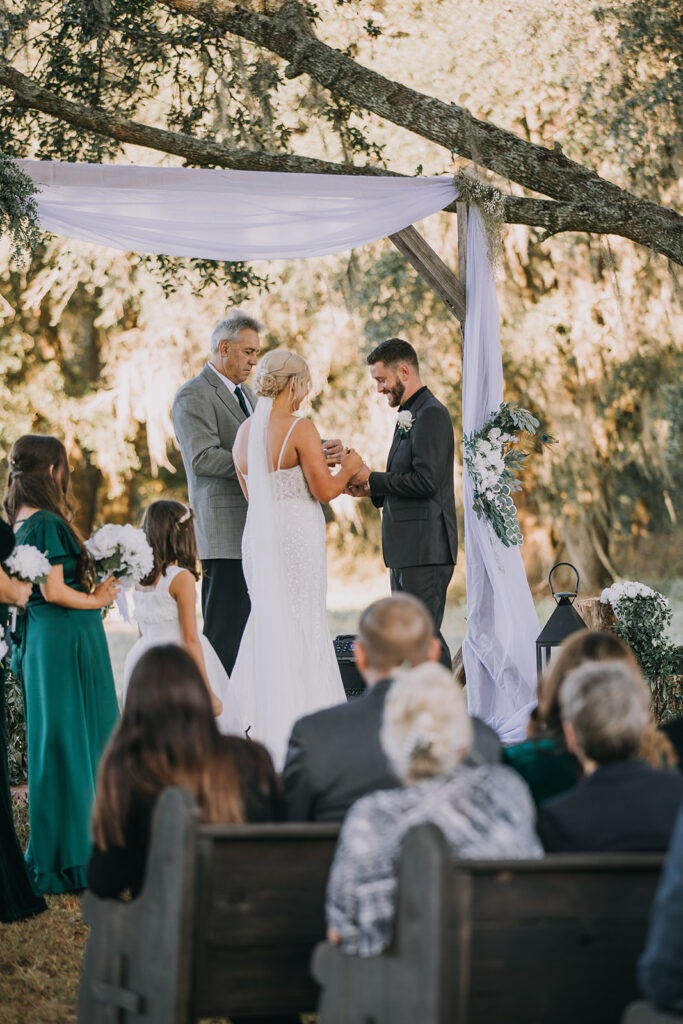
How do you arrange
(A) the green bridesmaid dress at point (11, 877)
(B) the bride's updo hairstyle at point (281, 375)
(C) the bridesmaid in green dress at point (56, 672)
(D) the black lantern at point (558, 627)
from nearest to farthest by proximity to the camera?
(A) the green bridesmaid dress at point (11, 877), (C) the bridesmaid in green dress at point (56, 672), (B) the bride's updo hairstyle at point (281, 375), (D) the black lantern at point (558, 627)

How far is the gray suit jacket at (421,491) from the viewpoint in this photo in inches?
234

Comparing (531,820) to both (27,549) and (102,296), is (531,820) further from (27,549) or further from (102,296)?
(102,296)

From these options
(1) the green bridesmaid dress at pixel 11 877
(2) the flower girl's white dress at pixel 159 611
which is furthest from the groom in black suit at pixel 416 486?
(1) the green bridesmaid dress at pixel 11 877

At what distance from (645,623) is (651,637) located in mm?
88

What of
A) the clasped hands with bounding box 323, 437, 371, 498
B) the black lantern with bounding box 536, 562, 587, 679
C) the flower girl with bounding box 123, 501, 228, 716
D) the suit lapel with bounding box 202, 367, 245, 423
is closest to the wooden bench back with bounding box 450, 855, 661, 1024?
the flower girl with bounding box 123, 501, 228, 716

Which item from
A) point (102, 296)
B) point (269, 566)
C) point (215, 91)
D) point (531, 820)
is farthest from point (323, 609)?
point (102, 296)

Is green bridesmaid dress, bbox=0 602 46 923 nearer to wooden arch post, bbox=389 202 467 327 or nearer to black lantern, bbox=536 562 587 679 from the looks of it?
black lantern, bbox=536 562 587 679

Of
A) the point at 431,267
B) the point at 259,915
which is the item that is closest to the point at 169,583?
the point at 431,267

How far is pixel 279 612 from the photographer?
539 cm

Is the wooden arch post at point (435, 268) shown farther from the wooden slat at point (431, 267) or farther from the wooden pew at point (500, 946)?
the wooden pew at point (500, 946)

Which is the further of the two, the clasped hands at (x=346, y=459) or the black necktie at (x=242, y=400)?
the black necktie at (x=242, y=400)

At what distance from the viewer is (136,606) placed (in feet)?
16.8

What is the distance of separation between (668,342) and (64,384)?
23.1 ft

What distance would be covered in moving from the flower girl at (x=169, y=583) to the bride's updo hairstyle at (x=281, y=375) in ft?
2.19
